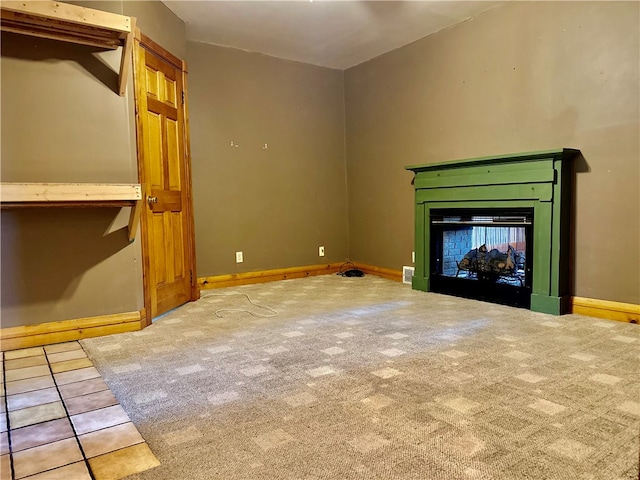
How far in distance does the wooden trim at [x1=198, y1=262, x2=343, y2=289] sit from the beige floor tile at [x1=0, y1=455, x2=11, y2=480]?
3013 millimetres

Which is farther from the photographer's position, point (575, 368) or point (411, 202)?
point (411, 202)

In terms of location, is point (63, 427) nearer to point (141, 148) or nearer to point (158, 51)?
point (141, 148)

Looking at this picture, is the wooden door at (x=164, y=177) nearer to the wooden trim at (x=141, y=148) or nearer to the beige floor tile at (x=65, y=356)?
the wooden trim at (x=141, y=148)

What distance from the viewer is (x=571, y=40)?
323 centimetres

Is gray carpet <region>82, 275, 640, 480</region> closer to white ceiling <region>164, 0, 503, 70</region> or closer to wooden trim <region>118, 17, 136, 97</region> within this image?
wooden trim <region>118, 17, 136, 97</region>

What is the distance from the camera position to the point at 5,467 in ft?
4.79

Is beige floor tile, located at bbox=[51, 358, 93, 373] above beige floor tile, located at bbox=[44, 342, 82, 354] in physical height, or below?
below

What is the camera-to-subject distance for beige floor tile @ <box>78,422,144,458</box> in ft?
5.12

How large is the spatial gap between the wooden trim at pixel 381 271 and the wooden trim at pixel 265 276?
30 cm

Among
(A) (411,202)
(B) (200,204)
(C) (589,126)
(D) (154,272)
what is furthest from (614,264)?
(B) (200,204)

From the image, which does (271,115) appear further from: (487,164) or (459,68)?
(487,164)

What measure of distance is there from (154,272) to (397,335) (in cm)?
188

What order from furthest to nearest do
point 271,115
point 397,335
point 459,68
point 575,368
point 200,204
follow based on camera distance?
point 271,115, point 200,204, point 459,68, point 397,335, point 575,368

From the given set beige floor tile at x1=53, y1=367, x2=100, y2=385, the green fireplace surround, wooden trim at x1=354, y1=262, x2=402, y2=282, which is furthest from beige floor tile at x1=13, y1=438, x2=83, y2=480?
wooden trim at x1=354, y1=262, x2=402, y2=282
